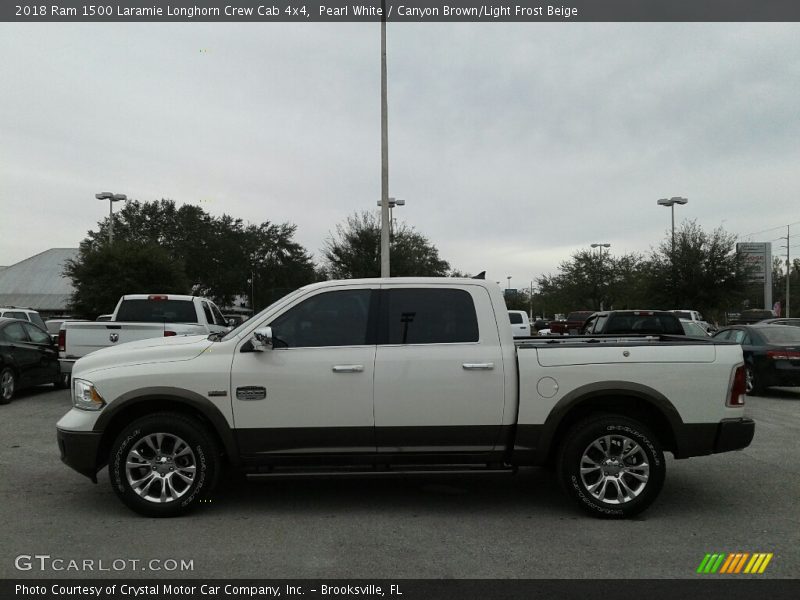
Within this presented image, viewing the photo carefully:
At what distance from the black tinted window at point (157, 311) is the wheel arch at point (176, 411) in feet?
24.6

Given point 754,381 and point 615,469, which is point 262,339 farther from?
point 754,381

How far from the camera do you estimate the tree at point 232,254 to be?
63469mm

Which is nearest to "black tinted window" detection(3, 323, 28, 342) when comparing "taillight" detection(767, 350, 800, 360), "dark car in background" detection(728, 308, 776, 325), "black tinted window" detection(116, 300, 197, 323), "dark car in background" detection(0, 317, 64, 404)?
"dark car in background" detection(0, 317, 64, 404)

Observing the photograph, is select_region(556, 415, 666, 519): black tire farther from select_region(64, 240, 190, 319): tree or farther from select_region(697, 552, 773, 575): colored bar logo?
select_region(64, 240, 190, 319): tree

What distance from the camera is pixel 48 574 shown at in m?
4.22

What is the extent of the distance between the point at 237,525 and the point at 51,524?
1443mm

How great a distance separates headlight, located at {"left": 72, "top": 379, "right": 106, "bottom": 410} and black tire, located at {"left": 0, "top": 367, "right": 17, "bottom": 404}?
8165mm

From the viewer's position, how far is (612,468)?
5387mm

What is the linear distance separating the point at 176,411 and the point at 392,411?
5.78 feet

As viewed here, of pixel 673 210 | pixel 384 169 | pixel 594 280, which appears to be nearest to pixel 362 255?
pixel 384 169

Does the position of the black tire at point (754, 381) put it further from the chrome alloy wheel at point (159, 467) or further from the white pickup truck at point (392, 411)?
the chrome alloy wheel at point (159, 467)

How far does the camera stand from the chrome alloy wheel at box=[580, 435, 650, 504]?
536 centimetres

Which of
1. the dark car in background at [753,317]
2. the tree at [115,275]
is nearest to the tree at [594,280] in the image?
the dark car in background at [753,317]
